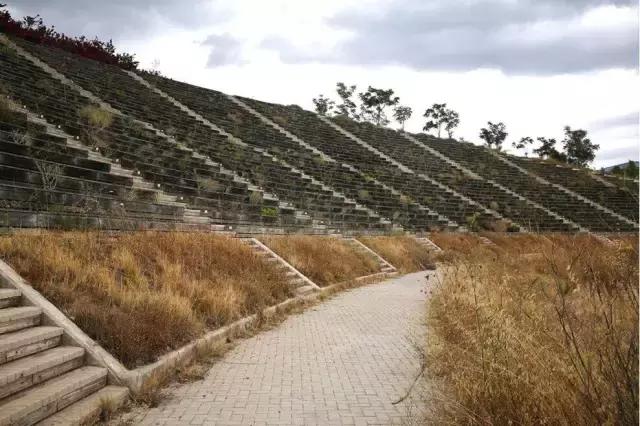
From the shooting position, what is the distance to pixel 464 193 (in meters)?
34.2

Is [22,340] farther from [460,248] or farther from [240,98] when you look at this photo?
[240,98]

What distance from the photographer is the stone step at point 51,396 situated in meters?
3.98

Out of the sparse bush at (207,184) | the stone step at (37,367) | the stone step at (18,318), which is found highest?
the sparse bush at (207,184)

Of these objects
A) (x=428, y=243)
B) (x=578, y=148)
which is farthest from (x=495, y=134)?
(x=428, y=243)

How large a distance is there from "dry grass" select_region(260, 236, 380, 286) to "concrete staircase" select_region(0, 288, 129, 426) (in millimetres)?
8468

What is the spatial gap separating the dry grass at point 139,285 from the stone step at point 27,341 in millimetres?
416

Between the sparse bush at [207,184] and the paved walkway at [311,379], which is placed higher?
the sparse bush at [207,184]

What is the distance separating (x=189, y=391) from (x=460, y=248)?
66.6ft

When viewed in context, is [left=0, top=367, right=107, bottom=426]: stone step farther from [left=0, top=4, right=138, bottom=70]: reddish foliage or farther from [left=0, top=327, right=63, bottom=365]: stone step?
[left=0, top=4, right=138, bottom=70]: reddish foliage

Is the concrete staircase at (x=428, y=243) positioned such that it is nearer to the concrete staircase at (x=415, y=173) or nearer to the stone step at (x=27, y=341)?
the concrete staircase at (x=415, y=173)

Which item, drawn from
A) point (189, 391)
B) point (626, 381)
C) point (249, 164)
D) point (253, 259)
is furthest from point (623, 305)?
point (249, 164)

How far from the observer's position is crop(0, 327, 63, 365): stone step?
4770mm

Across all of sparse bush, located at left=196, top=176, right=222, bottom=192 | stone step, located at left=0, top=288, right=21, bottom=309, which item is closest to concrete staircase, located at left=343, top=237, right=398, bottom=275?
sparse bush, located at left=196, top=176, right=222, bottom=192

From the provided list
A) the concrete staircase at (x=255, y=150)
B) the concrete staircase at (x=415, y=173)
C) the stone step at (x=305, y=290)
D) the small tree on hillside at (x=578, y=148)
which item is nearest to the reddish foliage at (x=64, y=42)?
the concrete staircase at (x=255, y=150)
